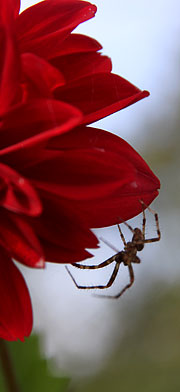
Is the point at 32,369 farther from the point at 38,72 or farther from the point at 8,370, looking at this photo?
the point at 38,72

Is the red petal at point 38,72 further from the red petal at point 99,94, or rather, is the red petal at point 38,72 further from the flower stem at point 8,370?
the flower stem at point 8,370

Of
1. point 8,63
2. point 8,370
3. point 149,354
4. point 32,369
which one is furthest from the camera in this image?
point 149,354

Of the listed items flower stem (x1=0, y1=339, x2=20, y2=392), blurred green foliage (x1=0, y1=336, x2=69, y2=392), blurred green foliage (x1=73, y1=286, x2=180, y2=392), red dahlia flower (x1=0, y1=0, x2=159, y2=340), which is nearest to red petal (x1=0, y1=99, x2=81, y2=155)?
red dahlia flower (x1=0, y1=0, x2=159, y2=340)

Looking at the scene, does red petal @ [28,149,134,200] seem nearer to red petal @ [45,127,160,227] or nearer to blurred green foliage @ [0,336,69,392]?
red petal @ [45,127,160,227]

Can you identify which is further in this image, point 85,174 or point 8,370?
point 8,370

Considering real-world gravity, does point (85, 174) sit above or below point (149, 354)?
above

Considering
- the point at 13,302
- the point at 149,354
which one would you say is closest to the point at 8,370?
the point at 13,302

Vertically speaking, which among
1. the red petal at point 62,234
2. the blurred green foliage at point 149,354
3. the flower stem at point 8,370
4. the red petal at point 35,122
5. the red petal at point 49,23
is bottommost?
the blurred green foliage at point 149,354

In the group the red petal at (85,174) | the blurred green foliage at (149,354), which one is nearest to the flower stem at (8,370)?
the red petal at (85,174)
